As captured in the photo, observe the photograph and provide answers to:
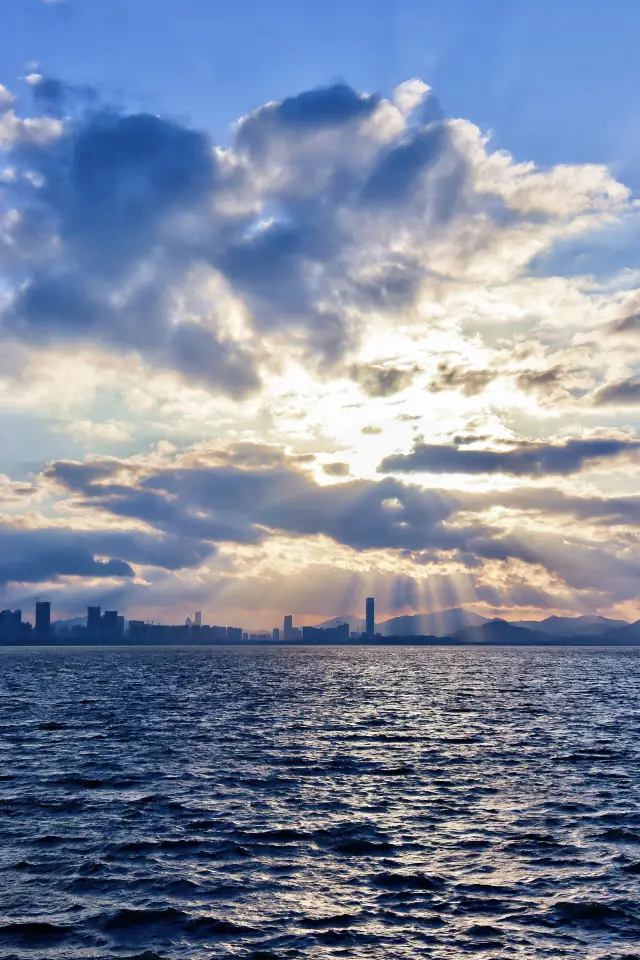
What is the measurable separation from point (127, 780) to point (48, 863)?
50.8 feet

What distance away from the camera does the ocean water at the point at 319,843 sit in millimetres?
22031

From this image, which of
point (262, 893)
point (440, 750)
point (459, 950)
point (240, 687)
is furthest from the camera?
point (240, 687)

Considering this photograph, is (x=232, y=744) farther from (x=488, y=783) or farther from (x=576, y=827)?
(x=576, y=827)

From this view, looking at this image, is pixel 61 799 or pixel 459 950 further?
pixel 61 799

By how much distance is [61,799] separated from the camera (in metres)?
39.3

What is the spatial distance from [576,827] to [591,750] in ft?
80.3

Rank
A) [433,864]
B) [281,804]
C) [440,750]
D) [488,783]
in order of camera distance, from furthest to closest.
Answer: [440,750] < [488,783] < [281,804] < [433,864]

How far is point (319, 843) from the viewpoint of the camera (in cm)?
3120

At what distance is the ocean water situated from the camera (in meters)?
22.0

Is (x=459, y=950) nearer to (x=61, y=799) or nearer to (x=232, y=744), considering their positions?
(x=61, y=799)

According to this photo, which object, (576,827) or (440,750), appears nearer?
(576,827)

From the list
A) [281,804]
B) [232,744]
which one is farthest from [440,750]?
[281,804]

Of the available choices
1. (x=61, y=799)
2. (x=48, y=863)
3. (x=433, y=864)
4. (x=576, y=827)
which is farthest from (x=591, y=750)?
(x=48, y=863)

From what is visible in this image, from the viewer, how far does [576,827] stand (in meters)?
33.8
